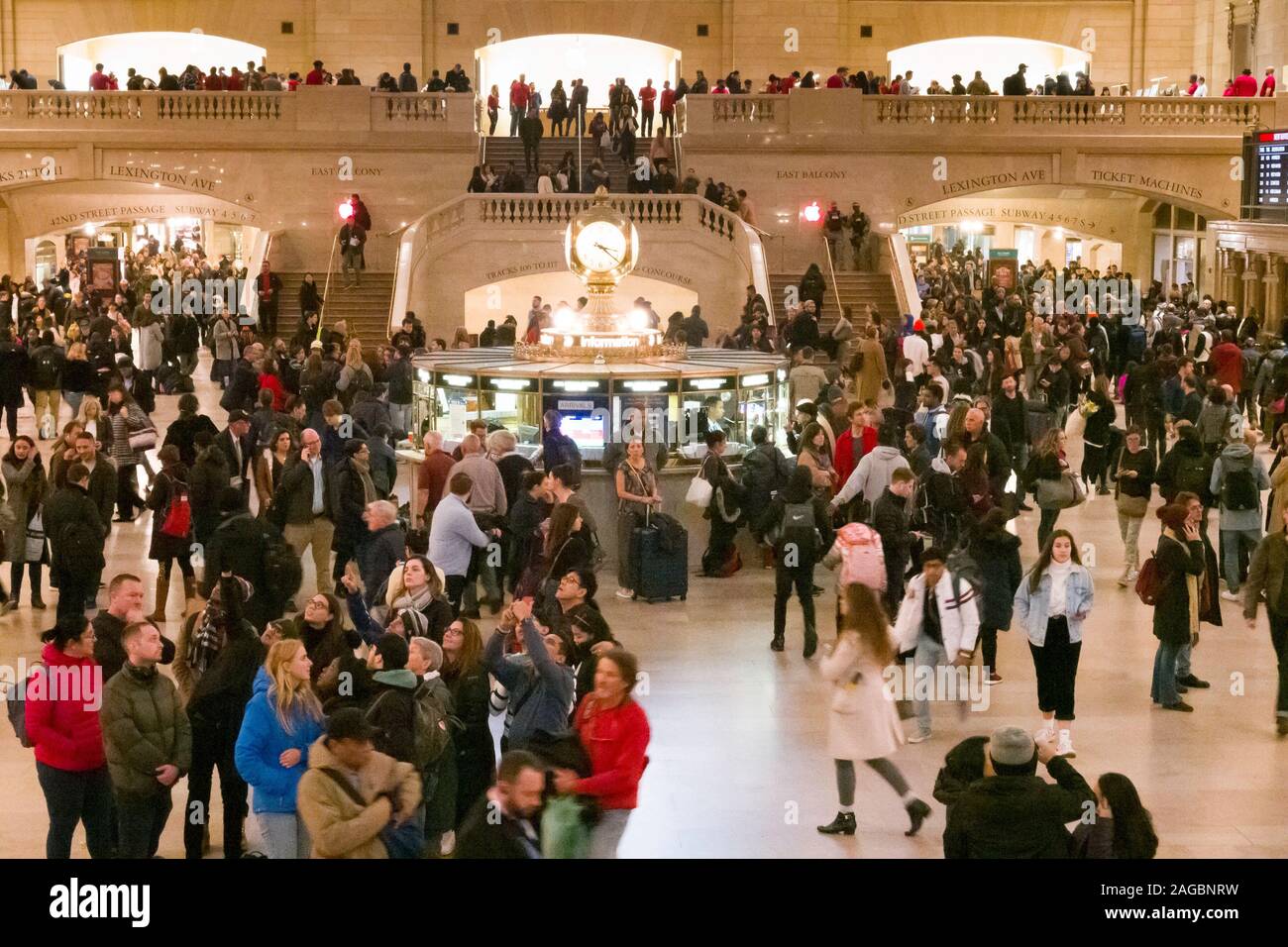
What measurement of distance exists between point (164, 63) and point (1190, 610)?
35679 mm

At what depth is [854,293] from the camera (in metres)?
31.9

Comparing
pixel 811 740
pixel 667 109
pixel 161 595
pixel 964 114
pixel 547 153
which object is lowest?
pixel 811 740

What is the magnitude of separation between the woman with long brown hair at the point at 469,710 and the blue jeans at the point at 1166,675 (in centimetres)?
497

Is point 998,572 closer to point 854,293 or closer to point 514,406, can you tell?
point 514,406

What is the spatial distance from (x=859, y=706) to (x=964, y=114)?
2721 centimetres

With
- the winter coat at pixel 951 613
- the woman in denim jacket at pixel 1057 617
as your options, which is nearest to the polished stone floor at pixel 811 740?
the woman in denim jacket at pixel 1057 617

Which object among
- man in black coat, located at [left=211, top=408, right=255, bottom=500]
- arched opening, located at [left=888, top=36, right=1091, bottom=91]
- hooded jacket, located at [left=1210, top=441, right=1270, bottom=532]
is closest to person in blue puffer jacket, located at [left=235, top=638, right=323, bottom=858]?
man in black coat, located at [left=211, top=408, right=255, bottom=500]

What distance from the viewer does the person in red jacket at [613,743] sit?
322 inches

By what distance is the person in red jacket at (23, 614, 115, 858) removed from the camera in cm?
869

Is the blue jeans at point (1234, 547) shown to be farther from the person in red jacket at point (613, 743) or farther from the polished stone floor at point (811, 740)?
the person in red jacket at point (613, 743)

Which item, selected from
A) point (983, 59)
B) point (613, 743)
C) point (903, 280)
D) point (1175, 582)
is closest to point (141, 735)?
point (613, 743)
